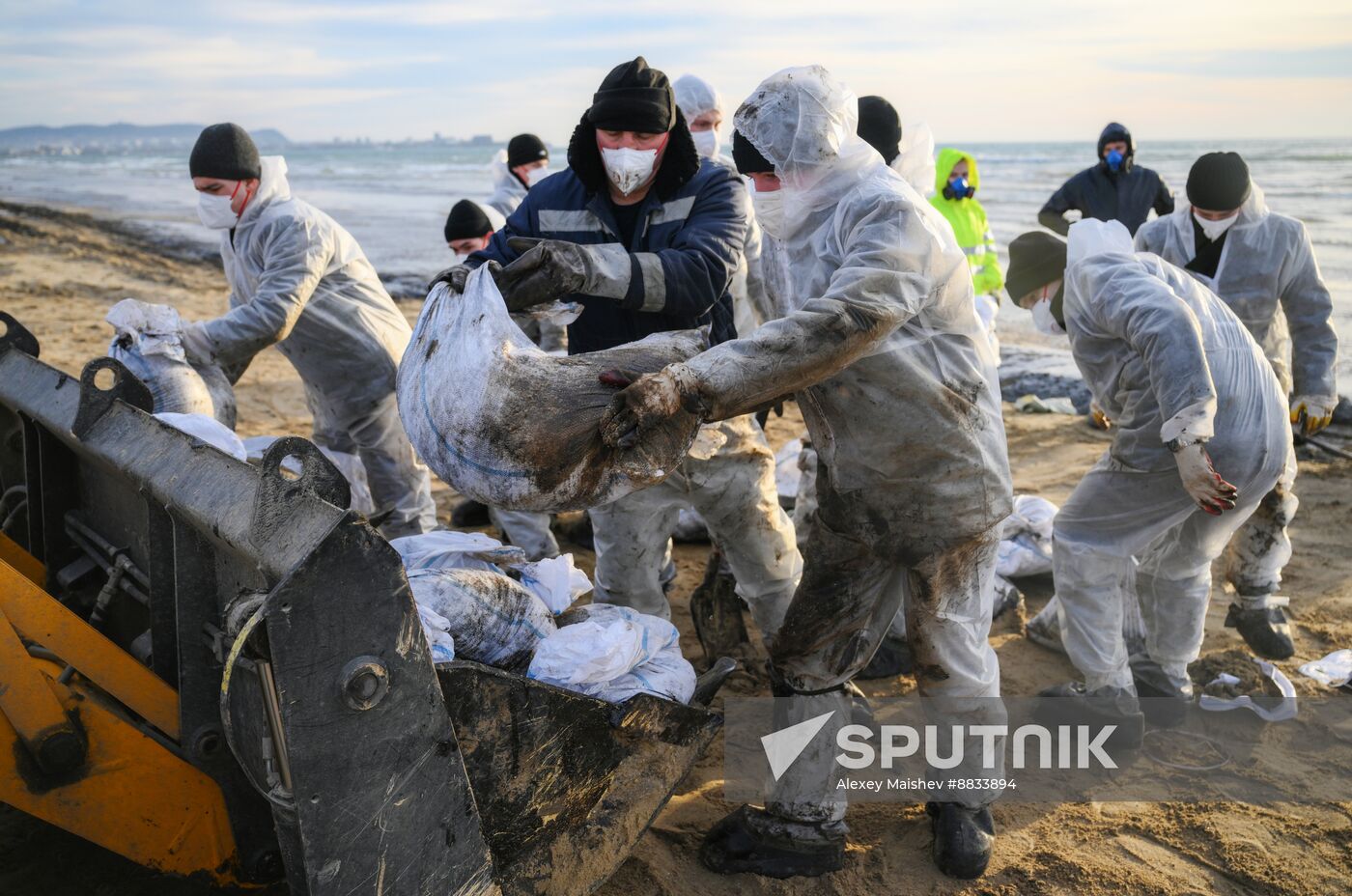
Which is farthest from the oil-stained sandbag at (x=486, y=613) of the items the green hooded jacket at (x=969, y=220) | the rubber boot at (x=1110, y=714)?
the green hooded jacket at (x=969, y=220)

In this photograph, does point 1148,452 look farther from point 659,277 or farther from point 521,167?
point 521,167

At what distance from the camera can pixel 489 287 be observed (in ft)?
8.07

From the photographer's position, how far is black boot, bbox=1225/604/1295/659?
4.30 meters

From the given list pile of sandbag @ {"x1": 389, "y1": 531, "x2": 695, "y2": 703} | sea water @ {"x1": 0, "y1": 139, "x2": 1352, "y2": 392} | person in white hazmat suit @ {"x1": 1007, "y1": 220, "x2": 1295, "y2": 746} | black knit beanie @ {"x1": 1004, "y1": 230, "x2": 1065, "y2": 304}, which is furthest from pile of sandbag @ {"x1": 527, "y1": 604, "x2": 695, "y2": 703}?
sea water @ {"x1": 0, "y1": 139, "x2": 1352, "y2": 392}

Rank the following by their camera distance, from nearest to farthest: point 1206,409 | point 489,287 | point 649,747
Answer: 1. point 489,287
2. point 649,747
3. point 1206,409

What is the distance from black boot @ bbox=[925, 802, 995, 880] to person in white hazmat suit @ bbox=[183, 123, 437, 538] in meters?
2.56

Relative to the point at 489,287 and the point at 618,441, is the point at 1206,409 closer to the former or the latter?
the point at 618,441

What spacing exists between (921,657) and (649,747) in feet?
2.87

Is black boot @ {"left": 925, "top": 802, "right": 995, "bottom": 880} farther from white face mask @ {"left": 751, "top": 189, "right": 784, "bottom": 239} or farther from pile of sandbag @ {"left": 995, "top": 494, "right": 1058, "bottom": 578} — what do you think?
pile of sandbag @ {"left": 995, "top": 494, "right": 1058, "bottom": 578}

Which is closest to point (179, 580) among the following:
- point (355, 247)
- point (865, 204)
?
point (865, 204)

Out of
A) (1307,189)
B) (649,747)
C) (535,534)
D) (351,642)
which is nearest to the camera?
(351,642)

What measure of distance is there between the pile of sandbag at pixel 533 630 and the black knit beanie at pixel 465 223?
307 cm

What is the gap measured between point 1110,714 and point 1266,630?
1.14 m

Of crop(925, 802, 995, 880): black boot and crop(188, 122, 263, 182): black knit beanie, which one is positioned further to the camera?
crop(188, 122, 263, 182): black knit beanie
